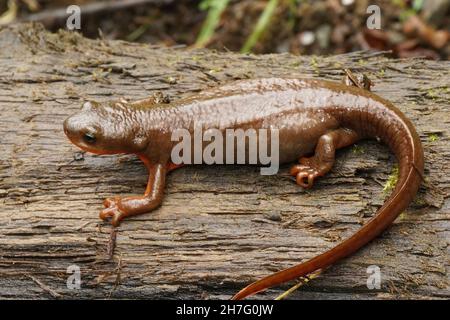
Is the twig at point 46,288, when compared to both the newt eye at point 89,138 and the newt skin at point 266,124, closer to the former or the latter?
the newt skin at point 266,124

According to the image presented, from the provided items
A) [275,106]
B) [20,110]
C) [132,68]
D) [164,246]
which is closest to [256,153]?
[275,106]

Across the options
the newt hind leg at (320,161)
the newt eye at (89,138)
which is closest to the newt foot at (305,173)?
the newt hind leg at (320,161)

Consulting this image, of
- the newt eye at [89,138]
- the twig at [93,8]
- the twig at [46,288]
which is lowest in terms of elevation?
the twig at [46,288]

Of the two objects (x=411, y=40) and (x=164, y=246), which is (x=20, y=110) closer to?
(x=164, y=246)

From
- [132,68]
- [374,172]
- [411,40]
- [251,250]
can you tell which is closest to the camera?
[251,250]

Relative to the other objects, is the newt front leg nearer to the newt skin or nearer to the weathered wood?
the newt skin

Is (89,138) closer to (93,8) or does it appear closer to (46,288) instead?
(46,288)

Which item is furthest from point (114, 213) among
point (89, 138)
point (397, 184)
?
point (397, 184)
